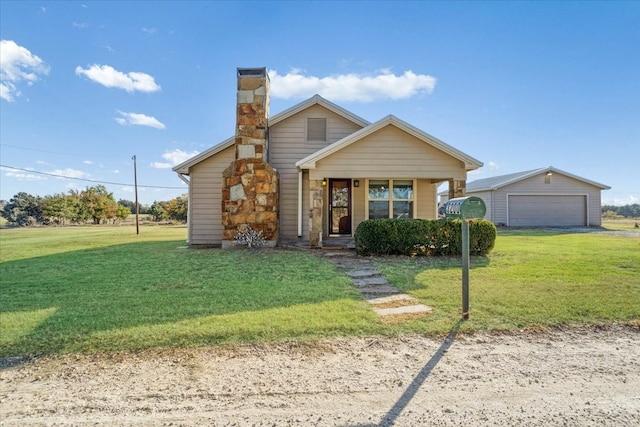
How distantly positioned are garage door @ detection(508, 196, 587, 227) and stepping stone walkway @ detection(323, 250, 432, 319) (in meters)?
18.6

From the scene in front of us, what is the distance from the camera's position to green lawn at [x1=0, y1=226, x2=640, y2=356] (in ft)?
12.1

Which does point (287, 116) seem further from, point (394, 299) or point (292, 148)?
point (394, 299)

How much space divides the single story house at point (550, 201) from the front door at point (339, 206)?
49.1 feet

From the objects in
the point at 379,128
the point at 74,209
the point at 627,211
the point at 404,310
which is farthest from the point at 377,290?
the point at 627,211

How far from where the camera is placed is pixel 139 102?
21172 millimetres

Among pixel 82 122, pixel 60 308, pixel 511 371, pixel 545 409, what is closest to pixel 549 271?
pixel 511 371

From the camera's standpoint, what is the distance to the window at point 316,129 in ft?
40.3

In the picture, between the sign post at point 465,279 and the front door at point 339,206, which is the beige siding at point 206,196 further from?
the sign post at point 465,279

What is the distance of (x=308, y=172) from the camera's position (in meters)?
11.8

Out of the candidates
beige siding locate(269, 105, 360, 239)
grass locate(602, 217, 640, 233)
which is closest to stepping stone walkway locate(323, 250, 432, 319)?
beige siding locate(269, 105, 360, 239)

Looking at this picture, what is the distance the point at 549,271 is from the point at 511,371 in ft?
16.9

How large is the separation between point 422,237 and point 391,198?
3199mm

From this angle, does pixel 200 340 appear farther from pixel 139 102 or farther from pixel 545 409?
pixel 139 102

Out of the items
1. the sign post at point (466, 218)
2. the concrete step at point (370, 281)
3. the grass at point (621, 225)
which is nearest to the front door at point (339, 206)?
the concrete step at point (370, 281)
